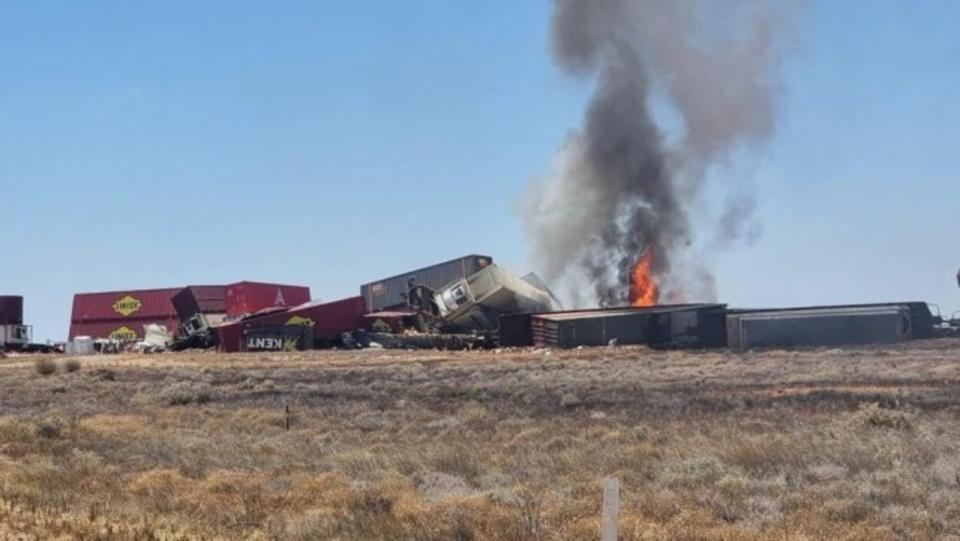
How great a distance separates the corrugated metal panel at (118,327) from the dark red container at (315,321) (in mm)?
15989

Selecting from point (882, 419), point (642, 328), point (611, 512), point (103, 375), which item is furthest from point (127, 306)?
point (611, 512)

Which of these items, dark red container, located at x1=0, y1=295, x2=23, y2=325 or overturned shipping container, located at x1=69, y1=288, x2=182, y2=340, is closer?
dark red container, located at x1=0, y1=295, x2=23, y2=325

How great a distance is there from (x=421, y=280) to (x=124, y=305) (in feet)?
78.7

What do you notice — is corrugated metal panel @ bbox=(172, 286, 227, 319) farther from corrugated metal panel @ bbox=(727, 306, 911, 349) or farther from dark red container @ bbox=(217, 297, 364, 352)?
corrugated metal panel @ bbox=(727, 306, 911, 349)

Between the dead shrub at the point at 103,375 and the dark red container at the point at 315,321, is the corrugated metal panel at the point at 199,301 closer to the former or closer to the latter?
the dark red container at the point at 315,321

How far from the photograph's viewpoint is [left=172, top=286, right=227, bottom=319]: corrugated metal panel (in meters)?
67.1

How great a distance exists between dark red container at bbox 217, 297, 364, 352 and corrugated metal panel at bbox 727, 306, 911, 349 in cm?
2508

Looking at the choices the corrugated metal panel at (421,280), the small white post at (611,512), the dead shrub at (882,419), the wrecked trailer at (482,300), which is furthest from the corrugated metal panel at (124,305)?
the small white post at (611,512)

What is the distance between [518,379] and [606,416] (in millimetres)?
12337

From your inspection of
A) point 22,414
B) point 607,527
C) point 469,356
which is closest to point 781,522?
point 607,527

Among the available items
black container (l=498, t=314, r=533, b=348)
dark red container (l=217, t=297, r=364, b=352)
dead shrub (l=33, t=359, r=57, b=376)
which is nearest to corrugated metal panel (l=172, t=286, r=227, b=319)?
dark red container (l=217, t=297, r=364, b=352)

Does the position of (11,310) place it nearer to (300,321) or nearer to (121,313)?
(121,313)

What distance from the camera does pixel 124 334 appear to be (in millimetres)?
74938

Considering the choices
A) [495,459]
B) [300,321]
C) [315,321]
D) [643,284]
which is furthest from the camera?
[643,284]
